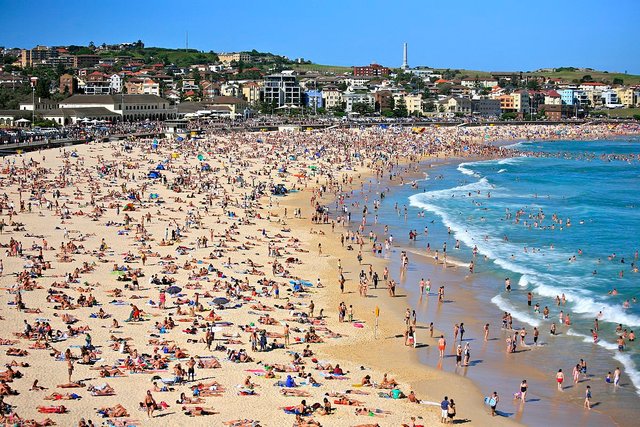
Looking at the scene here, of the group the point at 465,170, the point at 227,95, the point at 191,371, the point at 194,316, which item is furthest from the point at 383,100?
the point at 191,371

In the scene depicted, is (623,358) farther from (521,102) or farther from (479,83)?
(479,83)

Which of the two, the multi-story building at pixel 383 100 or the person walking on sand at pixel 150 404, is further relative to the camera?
the multi-story building at pixel 383 100

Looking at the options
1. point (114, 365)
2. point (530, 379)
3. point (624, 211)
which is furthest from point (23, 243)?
point (624, 211)

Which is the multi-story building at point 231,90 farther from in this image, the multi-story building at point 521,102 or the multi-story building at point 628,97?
the multi-story building at point 628,97

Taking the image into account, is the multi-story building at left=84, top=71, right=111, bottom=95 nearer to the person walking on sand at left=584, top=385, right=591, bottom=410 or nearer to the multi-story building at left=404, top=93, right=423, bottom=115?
the multi-story building at left=404, top=93, right=423, bottom=115

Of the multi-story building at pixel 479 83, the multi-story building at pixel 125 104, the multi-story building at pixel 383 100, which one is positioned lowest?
the multi-story building at pixel 125 104

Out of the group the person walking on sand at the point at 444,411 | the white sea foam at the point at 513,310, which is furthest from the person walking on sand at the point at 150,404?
the white sea foam at the point at 513,310

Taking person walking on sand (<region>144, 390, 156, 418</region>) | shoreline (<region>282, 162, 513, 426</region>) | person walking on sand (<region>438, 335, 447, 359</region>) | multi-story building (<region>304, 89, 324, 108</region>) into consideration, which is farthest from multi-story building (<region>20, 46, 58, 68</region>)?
person walking on sand (<region>144, 390, 156, 418</region>)
